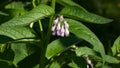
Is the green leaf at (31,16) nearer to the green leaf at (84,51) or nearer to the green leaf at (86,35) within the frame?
the green leaf at (86,35)

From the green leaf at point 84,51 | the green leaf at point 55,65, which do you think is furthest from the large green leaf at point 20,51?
the green leaf at point 84,51

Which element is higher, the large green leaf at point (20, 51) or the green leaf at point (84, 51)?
the green leaf at point (84, 51)

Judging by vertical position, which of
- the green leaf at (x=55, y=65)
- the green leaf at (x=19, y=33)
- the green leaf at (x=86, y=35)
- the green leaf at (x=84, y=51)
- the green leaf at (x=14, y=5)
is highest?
the green leaf at (x=86, y=35)

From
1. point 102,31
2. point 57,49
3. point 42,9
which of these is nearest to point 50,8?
point 42,9

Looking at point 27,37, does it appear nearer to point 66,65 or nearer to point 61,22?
point 61,22

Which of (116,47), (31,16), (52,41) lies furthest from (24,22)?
(116,47)

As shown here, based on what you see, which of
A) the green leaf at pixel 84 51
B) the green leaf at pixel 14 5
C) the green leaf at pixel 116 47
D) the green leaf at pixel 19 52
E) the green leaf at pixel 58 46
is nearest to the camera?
the green leaf at pixel 58 46

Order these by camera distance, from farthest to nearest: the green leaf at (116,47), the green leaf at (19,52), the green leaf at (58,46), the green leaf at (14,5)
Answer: the green leaf at (14,5)
the green leaf at (116,47)
the green leaf at (19,52)
the green leaf at (58,46)
